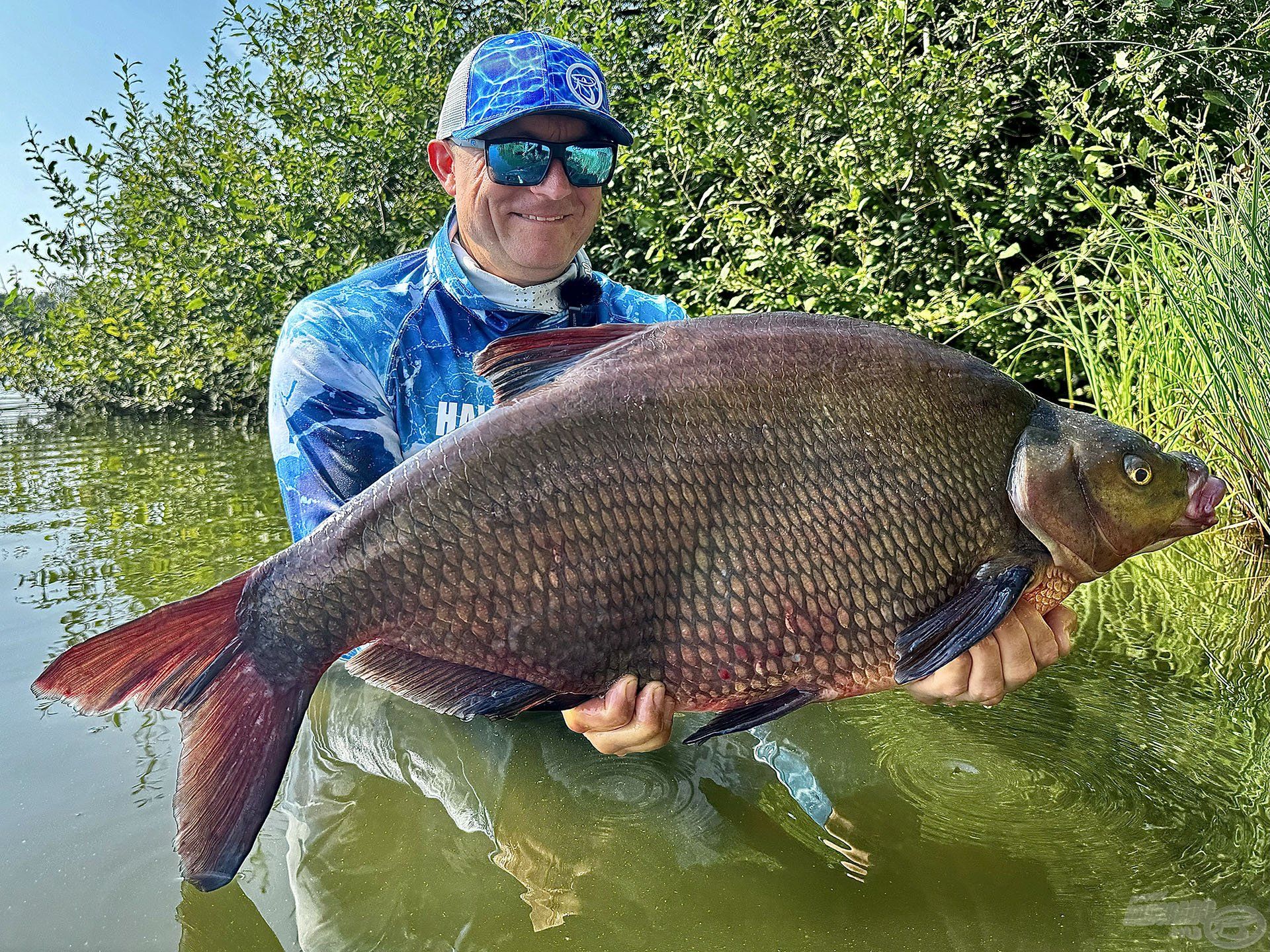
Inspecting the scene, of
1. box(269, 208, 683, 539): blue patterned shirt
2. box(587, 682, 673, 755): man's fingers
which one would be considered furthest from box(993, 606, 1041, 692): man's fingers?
box(269, 208, 683, 539): blue patterned shirt

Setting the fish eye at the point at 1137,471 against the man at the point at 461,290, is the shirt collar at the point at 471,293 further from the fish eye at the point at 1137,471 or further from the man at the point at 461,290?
the fish eye at the point at 1137,471

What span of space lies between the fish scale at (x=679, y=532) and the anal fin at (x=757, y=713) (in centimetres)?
2

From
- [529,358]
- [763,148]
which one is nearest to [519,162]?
[529,358]

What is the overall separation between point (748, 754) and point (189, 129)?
12.8 metres

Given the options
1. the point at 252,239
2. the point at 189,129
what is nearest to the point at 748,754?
the point at 252,239

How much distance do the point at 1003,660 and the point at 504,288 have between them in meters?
1.56

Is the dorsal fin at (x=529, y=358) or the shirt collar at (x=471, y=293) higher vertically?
the shirt collar at (x=471, y=293)

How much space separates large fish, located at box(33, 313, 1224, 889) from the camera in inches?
54.7

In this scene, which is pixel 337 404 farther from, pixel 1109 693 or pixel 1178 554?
pixel 1178 554

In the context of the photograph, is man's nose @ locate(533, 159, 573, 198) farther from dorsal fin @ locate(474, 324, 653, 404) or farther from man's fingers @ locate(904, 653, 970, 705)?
man's fingers @ locate(904, 653, 970, 705)

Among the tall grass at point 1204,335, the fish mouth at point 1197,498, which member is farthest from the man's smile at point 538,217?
the tall grass at point 1204,335

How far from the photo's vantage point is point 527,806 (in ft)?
6.56

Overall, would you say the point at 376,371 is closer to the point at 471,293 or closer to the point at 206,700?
the point at 471,293

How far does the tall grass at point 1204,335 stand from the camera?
3.18 metres
